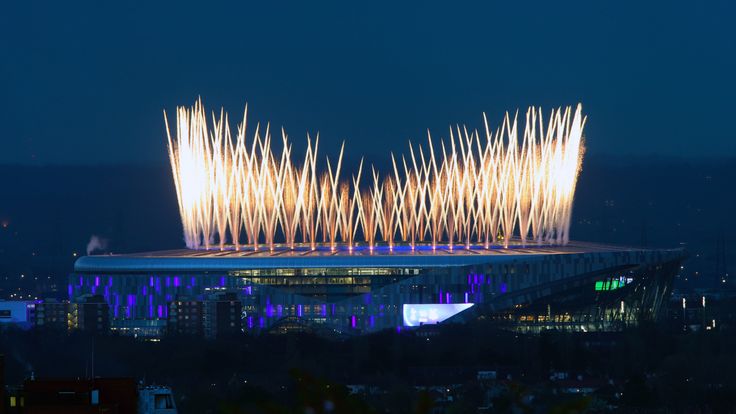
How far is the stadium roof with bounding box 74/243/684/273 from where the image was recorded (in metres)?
92.6

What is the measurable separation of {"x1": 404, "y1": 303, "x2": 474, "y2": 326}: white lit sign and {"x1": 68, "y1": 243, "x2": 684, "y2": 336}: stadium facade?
43 mm

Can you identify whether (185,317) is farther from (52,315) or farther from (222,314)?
(52,315)

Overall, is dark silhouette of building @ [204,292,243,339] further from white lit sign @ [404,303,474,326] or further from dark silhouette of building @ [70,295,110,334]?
white lit sign @ [404,303,474,326]

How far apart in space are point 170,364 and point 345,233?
34.3m

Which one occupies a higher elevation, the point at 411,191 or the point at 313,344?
the point at 411,191

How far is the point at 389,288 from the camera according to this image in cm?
9288

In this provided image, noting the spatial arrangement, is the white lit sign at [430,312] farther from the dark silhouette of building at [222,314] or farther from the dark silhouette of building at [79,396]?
the dark silhouette of building at [79,396]

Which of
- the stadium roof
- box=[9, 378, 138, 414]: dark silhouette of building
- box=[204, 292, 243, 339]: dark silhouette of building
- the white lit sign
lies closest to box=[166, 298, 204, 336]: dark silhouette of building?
box=[204, 292, 243, 339]: dark silhouette of building

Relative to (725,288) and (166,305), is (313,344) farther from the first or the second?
(725,288)

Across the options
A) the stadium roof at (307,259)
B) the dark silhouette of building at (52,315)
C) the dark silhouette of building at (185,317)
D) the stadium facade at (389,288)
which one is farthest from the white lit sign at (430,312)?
the dark silhouette of building at (52,315)

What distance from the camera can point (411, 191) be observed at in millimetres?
92500

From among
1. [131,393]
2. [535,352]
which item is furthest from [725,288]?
[131,393]

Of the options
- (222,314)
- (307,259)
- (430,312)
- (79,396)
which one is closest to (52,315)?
(222,314)

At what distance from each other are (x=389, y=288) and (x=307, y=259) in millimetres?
3705
